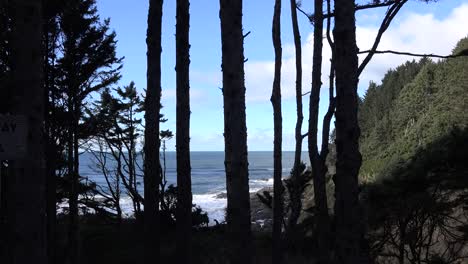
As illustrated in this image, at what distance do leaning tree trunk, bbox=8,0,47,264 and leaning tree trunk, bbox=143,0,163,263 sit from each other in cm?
384

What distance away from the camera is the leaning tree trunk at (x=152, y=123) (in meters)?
9.40

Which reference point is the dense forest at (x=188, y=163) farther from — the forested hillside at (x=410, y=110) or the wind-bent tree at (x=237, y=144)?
the forested hillside at (x=410, y=110)

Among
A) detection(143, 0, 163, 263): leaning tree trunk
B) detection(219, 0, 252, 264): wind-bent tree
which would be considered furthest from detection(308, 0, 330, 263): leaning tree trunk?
detection(219, 0, 252, 264): wind-bent tree

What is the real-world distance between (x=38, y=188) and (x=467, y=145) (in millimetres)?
12379

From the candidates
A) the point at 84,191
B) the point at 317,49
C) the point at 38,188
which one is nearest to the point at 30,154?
the point at 38,188

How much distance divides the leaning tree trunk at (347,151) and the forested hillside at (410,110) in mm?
28390

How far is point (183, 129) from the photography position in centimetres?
983

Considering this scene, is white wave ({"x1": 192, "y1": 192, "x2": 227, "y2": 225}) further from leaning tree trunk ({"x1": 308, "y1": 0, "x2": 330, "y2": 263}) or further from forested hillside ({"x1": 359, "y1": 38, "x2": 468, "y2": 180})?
leaning tree trunk ({"x1": 308, "y1": 0, "x2": 330, "y2": 263})

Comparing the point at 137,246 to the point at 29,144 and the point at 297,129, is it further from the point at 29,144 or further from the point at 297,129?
the point at 29,144

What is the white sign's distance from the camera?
4705mm

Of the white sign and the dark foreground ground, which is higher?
the white sign

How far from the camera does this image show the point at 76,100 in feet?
45.9

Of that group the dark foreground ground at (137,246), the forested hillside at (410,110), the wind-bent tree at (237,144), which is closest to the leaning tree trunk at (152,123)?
the wind-bent tree at (237,144)

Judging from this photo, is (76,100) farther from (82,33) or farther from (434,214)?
(434,214)
